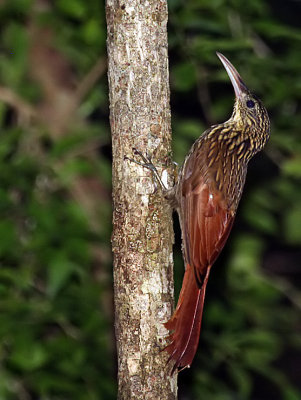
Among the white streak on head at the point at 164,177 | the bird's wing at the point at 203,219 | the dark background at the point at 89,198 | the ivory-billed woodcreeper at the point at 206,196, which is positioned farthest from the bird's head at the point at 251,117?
the white streak on head at the point at 164,177

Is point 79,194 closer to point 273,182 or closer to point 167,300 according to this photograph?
point 273,182

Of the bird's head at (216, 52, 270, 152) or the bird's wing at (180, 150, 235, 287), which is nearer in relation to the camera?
the bird's wing at (180, 150, 235, 287)

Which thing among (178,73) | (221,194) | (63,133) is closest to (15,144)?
(63,133)

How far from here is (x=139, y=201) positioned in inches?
110

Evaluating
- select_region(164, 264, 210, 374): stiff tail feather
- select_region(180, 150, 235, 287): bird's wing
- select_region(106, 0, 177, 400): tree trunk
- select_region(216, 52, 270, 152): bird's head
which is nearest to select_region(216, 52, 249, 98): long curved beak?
select_region(216, 52, 270, 152): bird's head

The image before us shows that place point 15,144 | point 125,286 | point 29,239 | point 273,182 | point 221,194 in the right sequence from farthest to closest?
point 273,182 < point 15,144 < point 29,239 < point 221,194 < point 125,286

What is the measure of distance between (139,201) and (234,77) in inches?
50.5

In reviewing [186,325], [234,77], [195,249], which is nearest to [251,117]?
[234,77]

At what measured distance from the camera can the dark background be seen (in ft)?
12.7

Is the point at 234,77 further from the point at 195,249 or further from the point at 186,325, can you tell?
the point at 186,325

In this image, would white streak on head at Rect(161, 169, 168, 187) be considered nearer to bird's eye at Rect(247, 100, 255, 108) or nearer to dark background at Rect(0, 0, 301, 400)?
dark background at Rect(0, 0, 301, 400)

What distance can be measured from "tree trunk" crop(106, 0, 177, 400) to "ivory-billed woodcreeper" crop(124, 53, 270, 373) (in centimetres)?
7

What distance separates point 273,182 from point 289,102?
0.67 m

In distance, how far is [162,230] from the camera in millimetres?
2816
